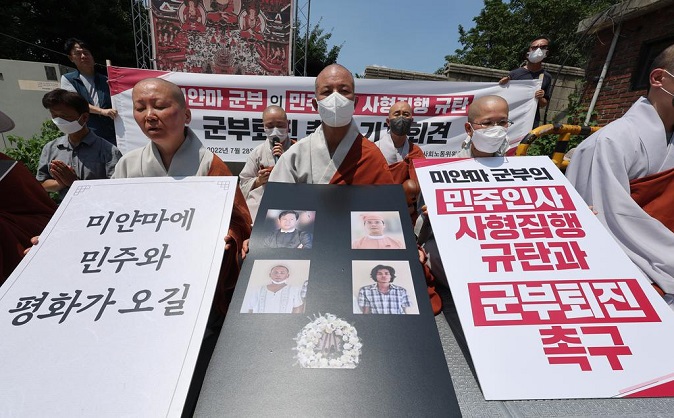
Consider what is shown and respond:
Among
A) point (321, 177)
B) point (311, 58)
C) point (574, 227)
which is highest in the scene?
point (311, 58)

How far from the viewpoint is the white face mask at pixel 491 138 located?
1.91 m

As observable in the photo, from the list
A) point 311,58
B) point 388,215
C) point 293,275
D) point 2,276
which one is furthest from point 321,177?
point 311,58

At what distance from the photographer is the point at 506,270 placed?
136 centimetres

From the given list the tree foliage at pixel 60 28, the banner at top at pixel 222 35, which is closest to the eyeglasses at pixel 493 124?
the banner at top at pixel 222 35

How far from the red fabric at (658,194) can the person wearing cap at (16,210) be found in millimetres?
3671

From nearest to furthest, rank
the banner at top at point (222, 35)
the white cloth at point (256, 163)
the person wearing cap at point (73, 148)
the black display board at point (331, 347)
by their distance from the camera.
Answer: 1. the black display board at point (331, 347)
2. the person wearing cap at point (73, 148)
3. the white cloth at point (256, 163)
4. the banner at top at point (222, 35)

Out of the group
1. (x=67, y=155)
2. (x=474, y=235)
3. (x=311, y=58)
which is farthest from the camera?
(x=311, y=58)

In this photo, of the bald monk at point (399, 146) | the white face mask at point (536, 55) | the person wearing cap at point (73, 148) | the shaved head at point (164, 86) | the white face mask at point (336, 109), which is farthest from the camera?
the white face mask at point (536, 55)

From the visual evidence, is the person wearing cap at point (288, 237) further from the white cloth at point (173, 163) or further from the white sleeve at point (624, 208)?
the white sleeve at point (624, 208)

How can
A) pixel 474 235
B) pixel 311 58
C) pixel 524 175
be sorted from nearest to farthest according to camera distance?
pixel 474 235
pixel 524 175
pixel 311 58

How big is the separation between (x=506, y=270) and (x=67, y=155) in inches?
133

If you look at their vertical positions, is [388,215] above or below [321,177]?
below

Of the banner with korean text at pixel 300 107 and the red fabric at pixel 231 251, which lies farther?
the banner with korean text at pixel 300 107

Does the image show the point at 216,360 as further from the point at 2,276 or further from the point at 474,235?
the point at 2,276
